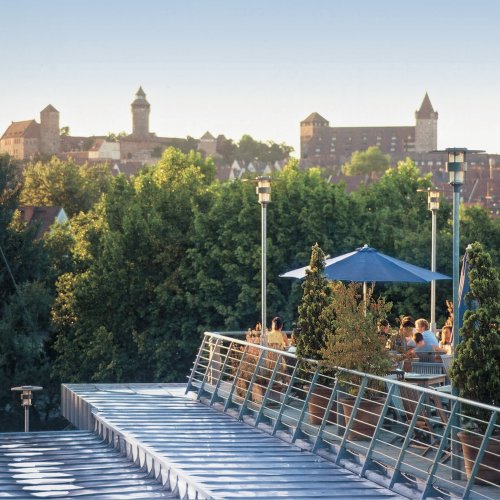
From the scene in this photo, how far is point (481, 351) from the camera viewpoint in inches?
467

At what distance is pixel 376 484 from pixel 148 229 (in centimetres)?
3654

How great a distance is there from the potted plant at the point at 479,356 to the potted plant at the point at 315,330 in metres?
3.34

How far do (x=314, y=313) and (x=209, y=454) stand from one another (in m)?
2.32

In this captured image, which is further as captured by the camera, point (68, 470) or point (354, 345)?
point (68, 470)

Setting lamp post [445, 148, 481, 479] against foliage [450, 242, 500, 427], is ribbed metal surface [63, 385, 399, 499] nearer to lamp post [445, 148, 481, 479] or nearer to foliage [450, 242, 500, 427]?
foliage [450, 242, 500, 427]

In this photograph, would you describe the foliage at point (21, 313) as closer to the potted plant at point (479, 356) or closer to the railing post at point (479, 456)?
the potted plant at point (479, 356)

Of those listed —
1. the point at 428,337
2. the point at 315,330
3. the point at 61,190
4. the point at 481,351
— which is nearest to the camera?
the point at 481,351

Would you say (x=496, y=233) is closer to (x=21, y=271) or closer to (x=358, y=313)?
(x=21, y=271)

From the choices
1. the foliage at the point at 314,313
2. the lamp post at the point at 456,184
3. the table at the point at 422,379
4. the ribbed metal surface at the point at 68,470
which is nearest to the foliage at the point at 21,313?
the ribbed metal surface at the point at 68,470

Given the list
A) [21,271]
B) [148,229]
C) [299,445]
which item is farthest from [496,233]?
[299,445]

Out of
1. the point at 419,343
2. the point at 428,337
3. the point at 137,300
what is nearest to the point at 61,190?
the point at 137,300

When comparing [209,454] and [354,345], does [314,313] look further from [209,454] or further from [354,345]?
[209,454]

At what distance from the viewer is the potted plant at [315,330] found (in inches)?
615

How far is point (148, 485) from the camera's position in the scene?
1324 cm
